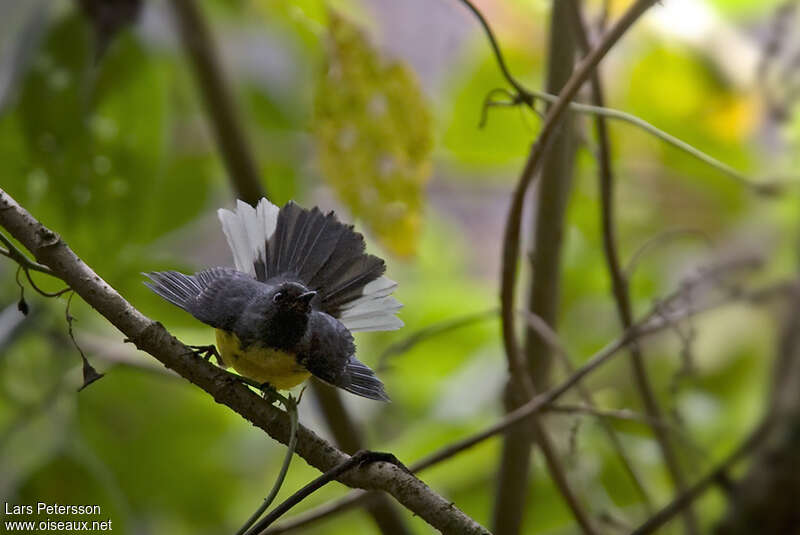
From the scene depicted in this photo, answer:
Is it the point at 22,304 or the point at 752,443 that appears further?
the point at 752,443

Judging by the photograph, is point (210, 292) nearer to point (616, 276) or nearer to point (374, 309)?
point (374, 309)

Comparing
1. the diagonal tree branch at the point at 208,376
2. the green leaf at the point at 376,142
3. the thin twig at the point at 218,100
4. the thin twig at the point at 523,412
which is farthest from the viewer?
the thin twig at the point at 218,100

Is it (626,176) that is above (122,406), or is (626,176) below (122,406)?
above

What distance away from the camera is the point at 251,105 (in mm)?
1321

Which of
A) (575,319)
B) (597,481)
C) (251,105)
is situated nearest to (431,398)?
(575,319)

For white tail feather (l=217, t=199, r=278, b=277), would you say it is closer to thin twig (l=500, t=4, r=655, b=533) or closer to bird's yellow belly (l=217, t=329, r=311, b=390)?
bird's yellow belly (l=217, t=329, r=311, b=390)

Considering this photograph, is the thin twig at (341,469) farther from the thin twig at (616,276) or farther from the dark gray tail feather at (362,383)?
the thin twig at (616,276)

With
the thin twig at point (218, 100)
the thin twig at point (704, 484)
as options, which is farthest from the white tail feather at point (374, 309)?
the thin twig at point (218, 100)

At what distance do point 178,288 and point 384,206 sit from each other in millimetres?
284

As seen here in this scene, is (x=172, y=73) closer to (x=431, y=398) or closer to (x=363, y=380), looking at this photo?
(x=431, y=398)

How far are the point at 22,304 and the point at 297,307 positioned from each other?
131 mm

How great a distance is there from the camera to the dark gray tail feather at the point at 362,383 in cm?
44

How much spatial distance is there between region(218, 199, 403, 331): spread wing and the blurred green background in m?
0.13

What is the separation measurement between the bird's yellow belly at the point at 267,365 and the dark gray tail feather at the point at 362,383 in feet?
0.08
